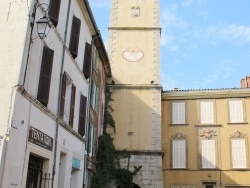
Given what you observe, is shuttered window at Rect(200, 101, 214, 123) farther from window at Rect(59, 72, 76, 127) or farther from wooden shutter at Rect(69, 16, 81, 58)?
wooden shutter at Rect(69, 16, 81, 58)

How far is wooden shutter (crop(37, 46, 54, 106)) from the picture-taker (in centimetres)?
1139

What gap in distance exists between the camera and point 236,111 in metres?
26.8

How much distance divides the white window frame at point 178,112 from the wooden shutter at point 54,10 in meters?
16.2

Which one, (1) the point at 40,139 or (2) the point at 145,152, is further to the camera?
(2) the point at 145,152

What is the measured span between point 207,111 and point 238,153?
3.73m

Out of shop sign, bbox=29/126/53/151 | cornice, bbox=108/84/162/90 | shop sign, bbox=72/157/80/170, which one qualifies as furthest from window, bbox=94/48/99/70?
shop sign, bbox=29/126/53/151

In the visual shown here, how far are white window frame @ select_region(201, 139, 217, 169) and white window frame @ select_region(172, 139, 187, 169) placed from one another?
1.27 meters

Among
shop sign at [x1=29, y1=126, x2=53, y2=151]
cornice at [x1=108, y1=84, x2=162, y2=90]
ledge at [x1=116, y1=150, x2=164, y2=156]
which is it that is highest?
cornice at [x1=108, y1=84, x2=162, y2=90]

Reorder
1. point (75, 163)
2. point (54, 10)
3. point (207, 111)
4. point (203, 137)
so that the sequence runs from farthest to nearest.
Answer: point (207, 111), point (203, 137), point (75, 163), point (54, 10)

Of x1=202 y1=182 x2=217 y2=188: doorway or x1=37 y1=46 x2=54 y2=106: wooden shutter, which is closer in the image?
x1=37 y1=46 x2=54 y2=106: wooden shutter

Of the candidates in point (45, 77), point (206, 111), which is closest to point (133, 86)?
point (206, 111)

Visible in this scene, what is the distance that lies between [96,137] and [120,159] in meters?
3.26

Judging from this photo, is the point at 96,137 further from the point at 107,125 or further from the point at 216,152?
the point at 216,152

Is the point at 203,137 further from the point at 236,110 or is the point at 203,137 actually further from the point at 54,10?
the point at 54,10
